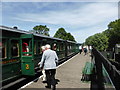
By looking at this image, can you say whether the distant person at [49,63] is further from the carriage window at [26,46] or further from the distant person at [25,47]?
the distant person at [25,47]

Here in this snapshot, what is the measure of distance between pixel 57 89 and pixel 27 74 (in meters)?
1.97

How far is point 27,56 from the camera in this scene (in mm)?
7918

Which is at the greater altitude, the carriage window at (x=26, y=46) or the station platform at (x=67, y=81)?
the carriage window at (x=26, y=46)

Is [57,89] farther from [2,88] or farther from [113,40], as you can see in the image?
[113,40]

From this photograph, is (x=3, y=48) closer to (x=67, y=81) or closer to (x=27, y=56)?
(x=27, y=56)

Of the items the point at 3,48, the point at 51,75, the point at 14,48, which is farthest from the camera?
the point at 14,48

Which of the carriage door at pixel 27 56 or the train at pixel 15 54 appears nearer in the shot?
the train at pixel 15 54

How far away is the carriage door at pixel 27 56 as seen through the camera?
7843 mm

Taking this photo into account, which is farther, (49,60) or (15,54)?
(15,54)

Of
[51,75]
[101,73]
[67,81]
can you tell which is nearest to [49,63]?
[51,75]

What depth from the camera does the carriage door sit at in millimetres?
7843

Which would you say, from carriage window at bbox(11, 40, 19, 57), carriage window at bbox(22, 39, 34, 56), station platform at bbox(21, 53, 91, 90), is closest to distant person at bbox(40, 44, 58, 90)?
station platform at bbox(21, 53, 91, 90)

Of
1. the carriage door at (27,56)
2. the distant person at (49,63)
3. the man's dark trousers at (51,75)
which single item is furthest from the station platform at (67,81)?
the distant person at (49,63)

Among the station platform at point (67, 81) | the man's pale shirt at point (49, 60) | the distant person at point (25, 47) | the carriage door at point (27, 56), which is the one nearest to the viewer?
the man's pale shirt at point (49, 60)
